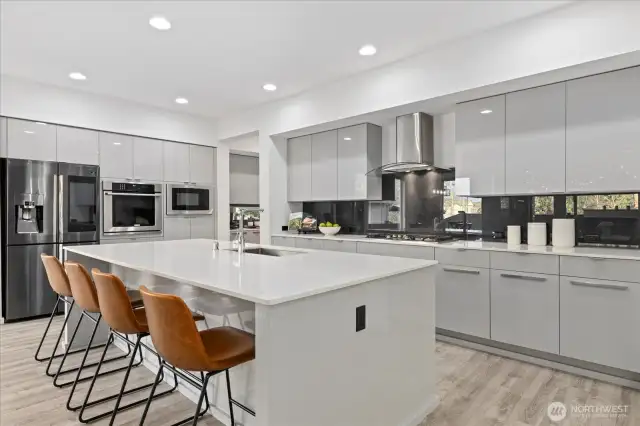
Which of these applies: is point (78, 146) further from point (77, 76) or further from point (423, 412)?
point (423, 412)

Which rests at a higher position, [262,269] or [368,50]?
[368,50]

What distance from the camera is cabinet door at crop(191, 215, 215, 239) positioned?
5758mm

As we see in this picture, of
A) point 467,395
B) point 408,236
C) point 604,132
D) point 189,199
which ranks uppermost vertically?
point 604,132

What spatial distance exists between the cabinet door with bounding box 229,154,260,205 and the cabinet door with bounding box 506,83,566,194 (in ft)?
15.5

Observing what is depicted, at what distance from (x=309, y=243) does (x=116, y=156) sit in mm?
2732

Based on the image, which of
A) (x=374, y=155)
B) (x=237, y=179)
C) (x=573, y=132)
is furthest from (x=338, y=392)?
(x=237, y=179)

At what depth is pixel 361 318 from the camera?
5.91ft

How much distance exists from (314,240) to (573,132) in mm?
2781

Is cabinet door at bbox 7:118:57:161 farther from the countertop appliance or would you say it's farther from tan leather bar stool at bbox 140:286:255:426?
tan leather bar stool at bbox 140:286:255:426

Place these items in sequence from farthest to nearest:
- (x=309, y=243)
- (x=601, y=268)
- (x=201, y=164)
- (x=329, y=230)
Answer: (x=201, y=164)
(x=329, y=230)
(x=309, y=243)
(x=601, y=268)

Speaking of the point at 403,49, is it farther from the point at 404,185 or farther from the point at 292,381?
the point at 292,381

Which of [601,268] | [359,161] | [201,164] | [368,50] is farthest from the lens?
[201,164]

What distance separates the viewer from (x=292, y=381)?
148 centimetres

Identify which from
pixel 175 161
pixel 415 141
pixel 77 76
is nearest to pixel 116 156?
pixel 175 161
